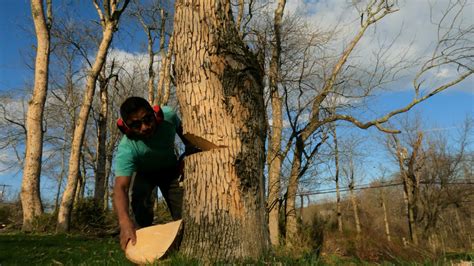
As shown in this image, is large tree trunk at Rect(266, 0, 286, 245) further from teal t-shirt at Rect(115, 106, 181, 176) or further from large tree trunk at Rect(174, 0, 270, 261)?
large tree trunk at Rect(174, 0, 270, 261)

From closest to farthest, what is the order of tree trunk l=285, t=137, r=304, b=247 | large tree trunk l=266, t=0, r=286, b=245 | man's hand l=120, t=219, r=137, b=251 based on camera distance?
man's hand l=120, t=219, r=137, b=251 < large tree trunk l=266, t=0, r=286, b=245 < tree trunk l=285, t=137, r=304, b=247

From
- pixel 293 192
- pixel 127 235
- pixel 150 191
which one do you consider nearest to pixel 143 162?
pixel 150 191

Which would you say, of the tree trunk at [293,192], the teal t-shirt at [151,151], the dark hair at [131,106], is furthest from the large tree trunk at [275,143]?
the dark hair at [131,106]

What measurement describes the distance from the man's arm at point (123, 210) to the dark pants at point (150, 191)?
1.93 ft

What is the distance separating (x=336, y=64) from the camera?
12.5 m

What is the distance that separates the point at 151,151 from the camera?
372 centimetres

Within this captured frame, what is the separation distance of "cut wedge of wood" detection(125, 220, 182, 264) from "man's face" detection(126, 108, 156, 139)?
0.90 meters

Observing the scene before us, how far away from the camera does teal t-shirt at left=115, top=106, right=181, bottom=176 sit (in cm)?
356

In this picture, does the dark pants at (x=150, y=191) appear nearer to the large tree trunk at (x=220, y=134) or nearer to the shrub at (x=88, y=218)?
the large tree trunk at (x=220, y=134)

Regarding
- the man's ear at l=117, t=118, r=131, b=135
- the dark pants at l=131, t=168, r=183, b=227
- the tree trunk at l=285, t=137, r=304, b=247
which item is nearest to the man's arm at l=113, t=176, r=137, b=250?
the man's ear at l=117, t=118, r=131, b=135

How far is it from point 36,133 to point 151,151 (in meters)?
8.79

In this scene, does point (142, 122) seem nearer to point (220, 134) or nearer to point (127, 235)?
point (220, 134)

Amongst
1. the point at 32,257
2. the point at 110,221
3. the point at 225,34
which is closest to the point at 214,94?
the point at 225,34

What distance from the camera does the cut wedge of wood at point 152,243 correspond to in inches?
112
